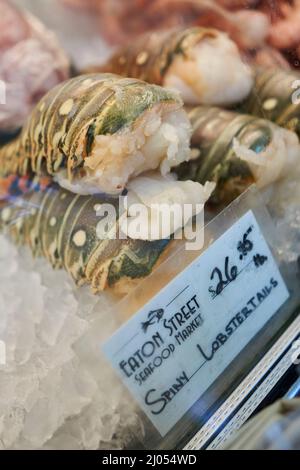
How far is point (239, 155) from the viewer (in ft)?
3.31

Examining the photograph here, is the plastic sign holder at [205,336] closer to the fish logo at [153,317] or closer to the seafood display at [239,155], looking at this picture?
the fish logo at [153,317]

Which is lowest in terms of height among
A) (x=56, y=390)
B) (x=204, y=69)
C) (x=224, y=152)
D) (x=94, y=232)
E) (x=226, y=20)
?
(x=56, y=390)

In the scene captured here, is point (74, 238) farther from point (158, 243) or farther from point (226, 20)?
point (226, 20)

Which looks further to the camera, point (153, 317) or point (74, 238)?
point (74, 238)

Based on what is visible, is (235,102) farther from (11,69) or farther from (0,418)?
(0,418)

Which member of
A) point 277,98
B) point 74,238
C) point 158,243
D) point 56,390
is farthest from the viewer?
point 277,98

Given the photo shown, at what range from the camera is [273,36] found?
1.17 metres

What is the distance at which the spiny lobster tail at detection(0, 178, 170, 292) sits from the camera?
87 centimetres

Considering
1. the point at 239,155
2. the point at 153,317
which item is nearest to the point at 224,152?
the point at 239,155

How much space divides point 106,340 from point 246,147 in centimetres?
54

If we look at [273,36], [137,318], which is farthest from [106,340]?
[273,36]

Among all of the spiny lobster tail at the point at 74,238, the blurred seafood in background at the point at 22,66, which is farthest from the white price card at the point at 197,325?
the blurred seafood in background at the point at 22,66

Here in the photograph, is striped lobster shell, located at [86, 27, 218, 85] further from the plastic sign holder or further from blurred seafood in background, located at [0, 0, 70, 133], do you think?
the plastic sign holder

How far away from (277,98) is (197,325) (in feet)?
2.04
